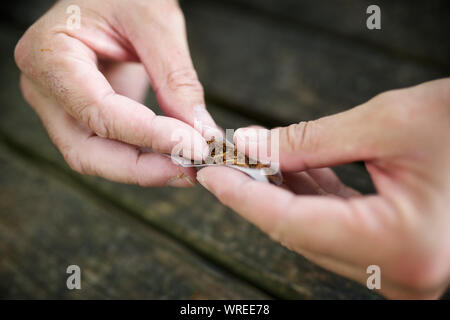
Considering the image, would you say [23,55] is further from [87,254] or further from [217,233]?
[217,233]

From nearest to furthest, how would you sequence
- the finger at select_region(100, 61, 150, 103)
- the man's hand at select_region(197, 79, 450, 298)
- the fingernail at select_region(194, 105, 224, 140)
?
the man's hand at select_region(197, 79, 450, 298)
the fingernail at select_region(194, 105, 224, 140)
the finger at select_region(100, 61, 150, 103)

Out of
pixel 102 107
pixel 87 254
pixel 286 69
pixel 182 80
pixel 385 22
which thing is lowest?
pixel 87 254

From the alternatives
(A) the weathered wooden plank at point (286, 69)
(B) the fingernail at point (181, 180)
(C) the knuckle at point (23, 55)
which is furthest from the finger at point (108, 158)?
(A) the weathered wooden plank at point (286, 69)

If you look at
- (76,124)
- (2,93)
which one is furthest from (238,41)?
(2,93)

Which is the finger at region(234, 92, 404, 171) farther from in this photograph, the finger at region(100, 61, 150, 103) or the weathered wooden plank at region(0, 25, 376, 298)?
the finger at region(100, 61, 150, 103)

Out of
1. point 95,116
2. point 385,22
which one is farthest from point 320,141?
point 385,22

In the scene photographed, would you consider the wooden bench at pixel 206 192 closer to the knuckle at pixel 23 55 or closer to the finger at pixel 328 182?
the finger at pixel 328 182

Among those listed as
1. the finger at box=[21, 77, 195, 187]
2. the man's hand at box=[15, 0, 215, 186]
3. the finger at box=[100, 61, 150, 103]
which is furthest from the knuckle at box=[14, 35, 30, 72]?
the finger at box=[100, 61, 150, 103]
